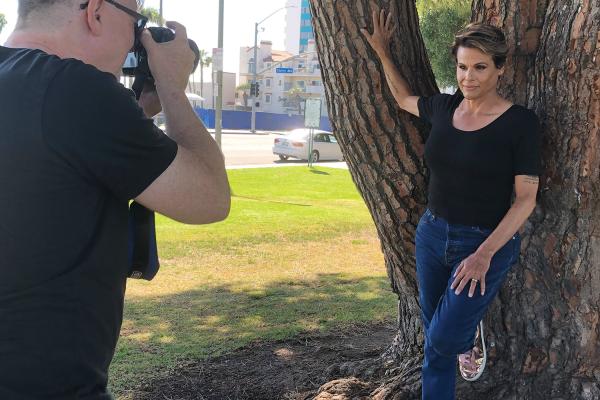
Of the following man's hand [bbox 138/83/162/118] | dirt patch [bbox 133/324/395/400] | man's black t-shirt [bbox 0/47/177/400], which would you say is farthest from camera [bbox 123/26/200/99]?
dirt patch [bbox 133/324/395/400]

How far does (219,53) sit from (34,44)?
43.4ft

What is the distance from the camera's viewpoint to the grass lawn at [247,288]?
4430mm

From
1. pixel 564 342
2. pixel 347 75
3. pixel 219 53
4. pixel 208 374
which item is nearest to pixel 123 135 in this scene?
pixel 347 75

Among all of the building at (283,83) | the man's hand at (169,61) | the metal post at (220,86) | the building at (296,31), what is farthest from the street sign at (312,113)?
the building at (296,31)

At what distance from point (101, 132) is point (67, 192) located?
14 cm

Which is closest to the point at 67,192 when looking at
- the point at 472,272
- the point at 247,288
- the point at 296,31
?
the point at 472,272

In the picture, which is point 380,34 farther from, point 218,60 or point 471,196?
point 218,60

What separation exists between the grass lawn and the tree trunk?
164 centimetres

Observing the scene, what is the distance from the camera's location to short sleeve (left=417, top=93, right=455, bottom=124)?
278cm

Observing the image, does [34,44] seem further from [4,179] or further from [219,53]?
[219,53]

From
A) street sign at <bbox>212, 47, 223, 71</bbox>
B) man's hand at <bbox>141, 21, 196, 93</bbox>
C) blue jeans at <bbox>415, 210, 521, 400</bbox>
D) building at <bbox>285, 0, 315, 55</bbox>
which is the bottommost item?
blue jeans at <bbox>415, 210, 521, 400</bbox>

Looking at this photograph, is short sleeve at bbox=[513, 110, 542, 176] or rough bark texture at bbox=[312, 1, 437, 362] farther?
rough bark texture at bbox=[312, 1, 437, 362]

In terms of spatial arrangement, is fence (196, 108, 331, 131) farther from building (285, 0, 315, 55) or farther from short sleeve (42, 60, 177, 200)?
short sleeve (42, 60, 177, 200)

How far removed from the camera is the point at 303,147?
2205 centimetres
